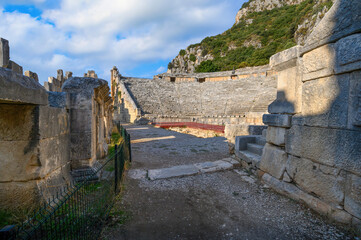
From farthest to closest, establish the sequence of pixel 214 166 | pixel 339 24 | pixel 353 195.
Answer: pixel 214 166 < pixel 339 24 < pixel 353 195

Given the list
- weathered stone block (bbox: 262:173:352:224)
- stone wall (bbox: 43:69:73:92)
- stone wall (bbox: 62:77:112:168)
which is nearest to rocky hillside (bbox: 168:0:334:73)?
stone wall (bbox: 43:69:73:92)

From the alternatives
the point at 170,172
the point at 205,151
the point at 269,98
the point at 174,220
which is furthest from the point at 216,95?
the point at 174,220

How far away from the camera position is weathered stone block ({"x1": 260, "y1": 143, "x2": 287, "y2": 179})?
12.2 feet

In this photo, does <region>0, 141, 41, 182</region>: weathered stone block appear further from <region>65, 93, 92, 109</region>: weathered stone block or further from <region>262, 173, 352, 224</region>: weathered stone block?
<region>262, 173, 352, 224</region>: weathered stone block

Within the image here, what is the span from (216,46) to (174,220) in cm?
6700

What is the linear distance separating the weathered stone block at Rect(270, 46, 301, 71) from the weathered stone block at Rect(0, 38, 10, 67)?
→ 729 cm

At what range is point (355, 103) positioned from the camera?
2.49 m

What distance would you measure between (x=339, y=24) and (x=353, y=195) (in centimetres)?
245

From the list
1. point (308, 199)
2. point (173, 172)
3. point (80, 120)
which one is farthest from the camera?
point (173, 172)

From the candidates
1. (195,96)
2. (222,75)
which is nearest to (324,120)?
(195,96)

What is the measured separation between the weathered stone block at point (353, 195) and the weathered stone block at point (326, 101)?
2.41 ft

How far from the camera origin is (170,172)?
4.78 meters

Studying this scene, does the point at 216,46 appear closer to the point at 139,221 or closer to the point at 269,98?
the point at 269,98

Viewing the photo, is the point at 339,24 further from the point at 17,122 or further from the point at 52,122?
the point at 17,122
